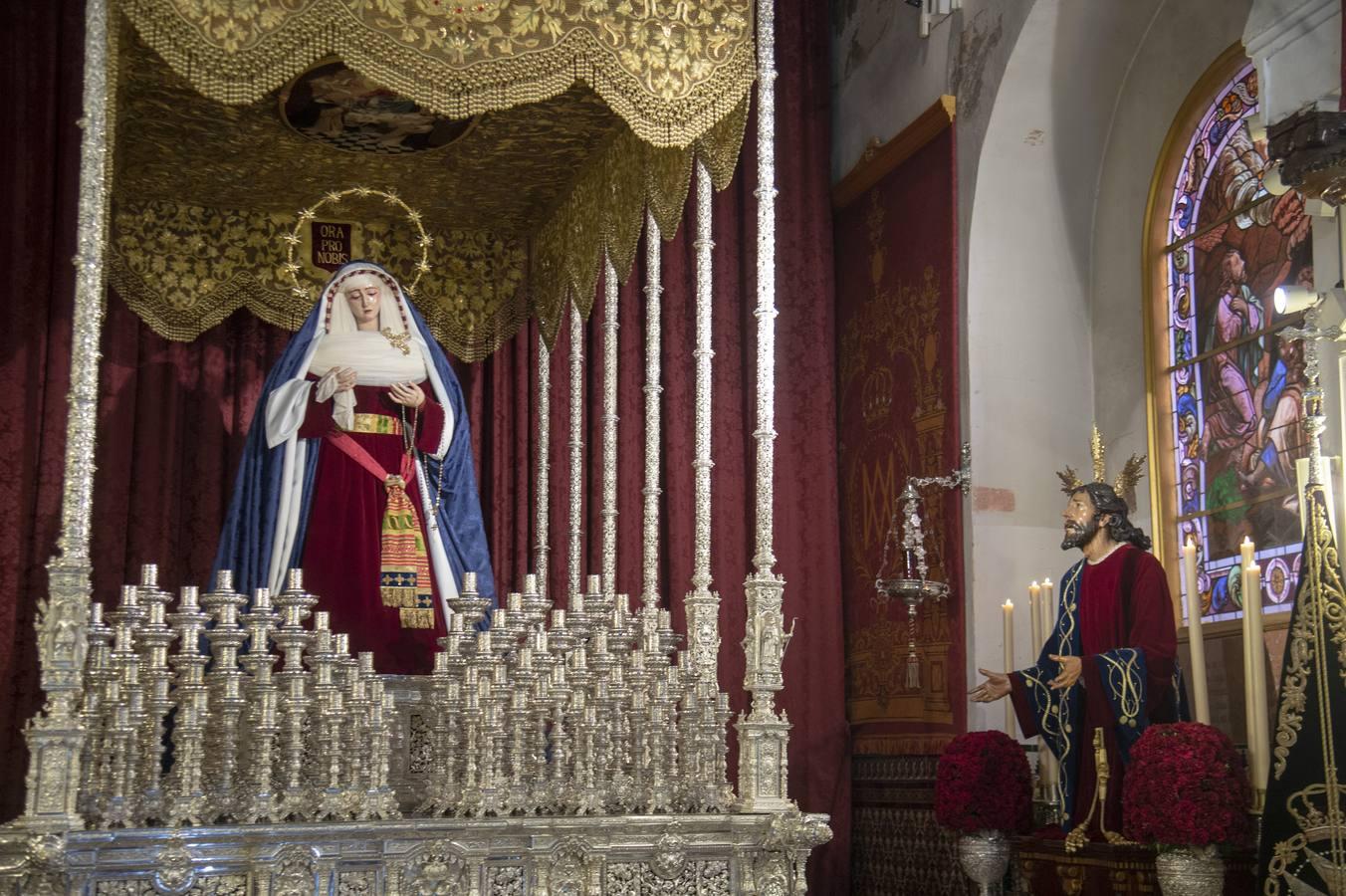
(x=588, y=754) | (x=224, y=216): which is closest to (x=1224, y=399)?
(x=588, y=754)

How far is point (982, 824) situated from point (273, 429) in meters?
3.12

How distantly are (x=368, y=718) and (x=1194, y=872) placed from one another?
8.64ft

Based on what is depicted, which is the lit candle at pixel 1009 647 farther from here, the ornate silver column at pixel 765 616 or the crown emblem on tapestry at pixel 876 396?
the crown emblem on tapestry at pixel 876 396

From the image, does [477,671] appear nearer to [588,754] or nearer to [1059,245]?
[588,754]

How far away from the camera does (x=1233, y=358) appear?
254 inches

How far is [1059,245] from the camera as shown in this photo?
23.7 feet

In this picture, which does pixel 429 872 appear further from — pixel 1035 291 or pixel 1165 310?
pixel 1165 310

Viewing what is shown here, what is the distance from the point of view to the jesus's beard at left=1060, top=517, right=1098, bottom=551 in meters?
5.90

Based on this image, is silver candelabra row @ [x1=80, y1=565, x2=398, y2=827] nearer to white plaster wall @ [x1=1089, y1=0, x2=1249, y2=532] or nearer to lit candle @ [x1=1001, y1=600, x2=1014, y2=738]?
lit candle @ [x1=1001, y1=600, x2=1014, y2=738]

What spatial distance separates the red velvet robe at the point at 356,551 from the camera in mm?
6387

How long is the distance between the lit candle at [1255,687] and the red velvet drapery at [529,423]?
2.85 metres

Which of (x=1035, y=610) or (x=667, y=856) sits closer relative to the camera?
(x=667, y=856)

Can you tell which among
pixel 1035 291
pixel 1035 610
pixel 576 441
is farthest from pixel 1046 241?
pixel 576 441

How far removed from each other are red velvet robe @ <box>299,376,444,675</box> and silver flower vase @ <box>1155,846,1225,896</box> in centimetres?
289
